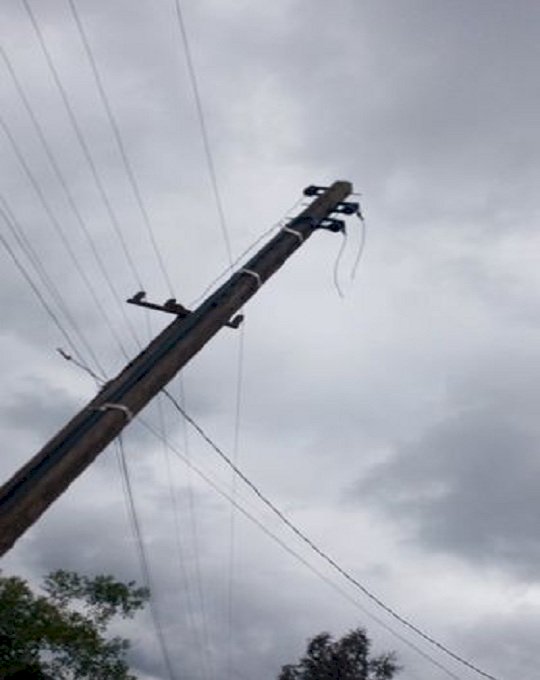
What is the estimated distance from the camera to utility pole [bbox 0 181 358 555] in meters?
9.23

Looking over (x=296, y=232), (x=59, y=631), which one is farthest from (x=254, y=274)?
(x=59, y=631)

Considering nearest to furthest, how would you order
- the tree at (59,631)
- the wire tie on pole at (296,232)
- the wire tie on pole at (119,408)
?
1. the wire tie on pole at (119,408)
2. the wire tie on pole at (296,232)
3. the tree at (59,631)

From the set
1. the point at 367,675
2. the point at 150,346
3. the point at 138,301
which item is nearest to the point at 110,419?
the point at 150,346

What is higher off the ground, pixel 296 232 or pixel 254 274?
pixel 296 232

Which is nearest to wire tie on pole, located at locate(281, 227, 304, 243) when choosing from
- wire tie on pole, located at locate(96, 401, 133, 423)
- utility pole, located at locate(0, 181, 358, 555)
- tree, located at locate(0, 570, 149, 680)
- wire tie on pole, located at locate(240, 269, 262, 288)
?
utility pole, located at locate(0, 181, 358, 555)

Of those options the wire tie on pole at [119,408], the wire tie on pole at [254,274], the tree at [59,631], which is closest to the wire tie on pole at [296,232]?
the wire tie on pole at [254,274]

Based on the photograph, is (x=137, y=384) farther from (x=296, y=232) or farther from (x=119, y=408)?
(x=296, y=232)

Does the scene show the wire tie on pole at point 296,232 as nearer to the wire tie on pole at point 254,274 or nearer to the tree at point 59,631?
the wire tie on pole at point 254,274

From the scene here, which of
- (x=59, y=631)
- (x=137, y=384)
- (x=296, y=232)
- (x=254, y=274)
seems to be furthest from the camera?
(x=59, y=631)

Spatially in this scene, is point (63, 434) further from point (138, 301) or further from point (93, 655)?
point (93, 655)

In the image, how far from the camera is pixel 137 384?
10.8 meters

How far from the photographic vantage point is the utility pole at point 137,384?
9227mm

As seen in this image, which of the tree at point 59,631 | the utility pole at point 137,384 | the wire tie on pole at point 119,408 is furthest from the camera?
the tree at point 59,631

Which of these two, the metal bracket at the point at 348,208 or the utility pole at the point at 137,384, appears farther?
the metal bracket at the point at 348,208
